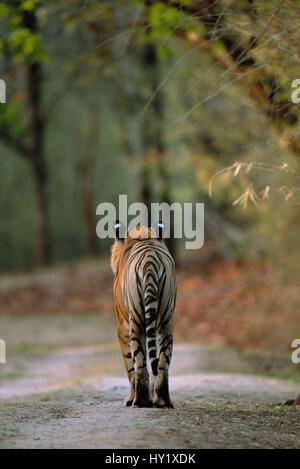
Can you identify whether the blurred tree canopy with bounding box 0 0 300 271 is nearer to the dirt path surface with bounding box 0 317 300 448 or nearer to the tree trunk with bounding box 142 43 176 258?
the tree trunk with bounding box 142 43 176 258

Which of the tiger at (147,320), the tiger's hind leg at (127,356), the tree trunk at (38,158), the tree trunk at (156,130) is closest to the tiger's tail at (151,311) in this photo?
the tiger at (147,320)

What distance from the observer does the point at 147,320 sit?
18.4ft

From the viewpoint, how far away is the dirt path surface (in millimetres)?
4691

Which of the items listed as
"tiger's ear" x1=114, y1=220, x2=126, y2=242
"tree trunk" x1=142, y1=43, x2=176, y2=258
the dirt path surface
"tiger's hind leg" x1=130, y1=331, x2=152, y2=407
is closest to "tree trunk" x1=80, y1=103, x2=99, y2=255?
"tree trunk" x1=142, y1=43, x2=176, y2=258

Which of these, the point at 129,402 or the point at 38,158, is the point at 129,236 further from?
the point at 38,158

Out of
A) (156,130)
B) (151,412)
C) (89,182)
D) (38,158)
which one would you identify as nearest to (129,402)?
(151,412)

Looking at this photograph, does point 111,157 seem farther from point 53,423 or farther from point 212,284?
point 53,423

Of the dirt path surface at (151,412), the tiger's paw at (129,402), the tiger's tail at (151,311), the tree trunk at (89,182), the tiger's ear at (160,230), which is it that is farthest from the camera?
the tree trunk at (89,182)

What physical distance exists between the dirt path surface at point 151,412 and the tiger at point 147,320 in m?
0.21

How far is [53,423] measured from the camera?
5.34 m

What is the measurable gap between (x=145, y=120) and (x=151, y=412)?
19.0 m

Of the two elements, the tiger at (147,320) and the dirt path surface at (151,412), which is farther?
the tiger at (147,320)

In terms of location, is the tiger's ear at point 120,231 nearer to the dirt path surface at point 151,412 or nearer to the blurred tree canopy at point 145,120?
the blurred tree canopy at point 145,120

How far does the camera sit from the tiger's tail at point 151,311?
5.61m
